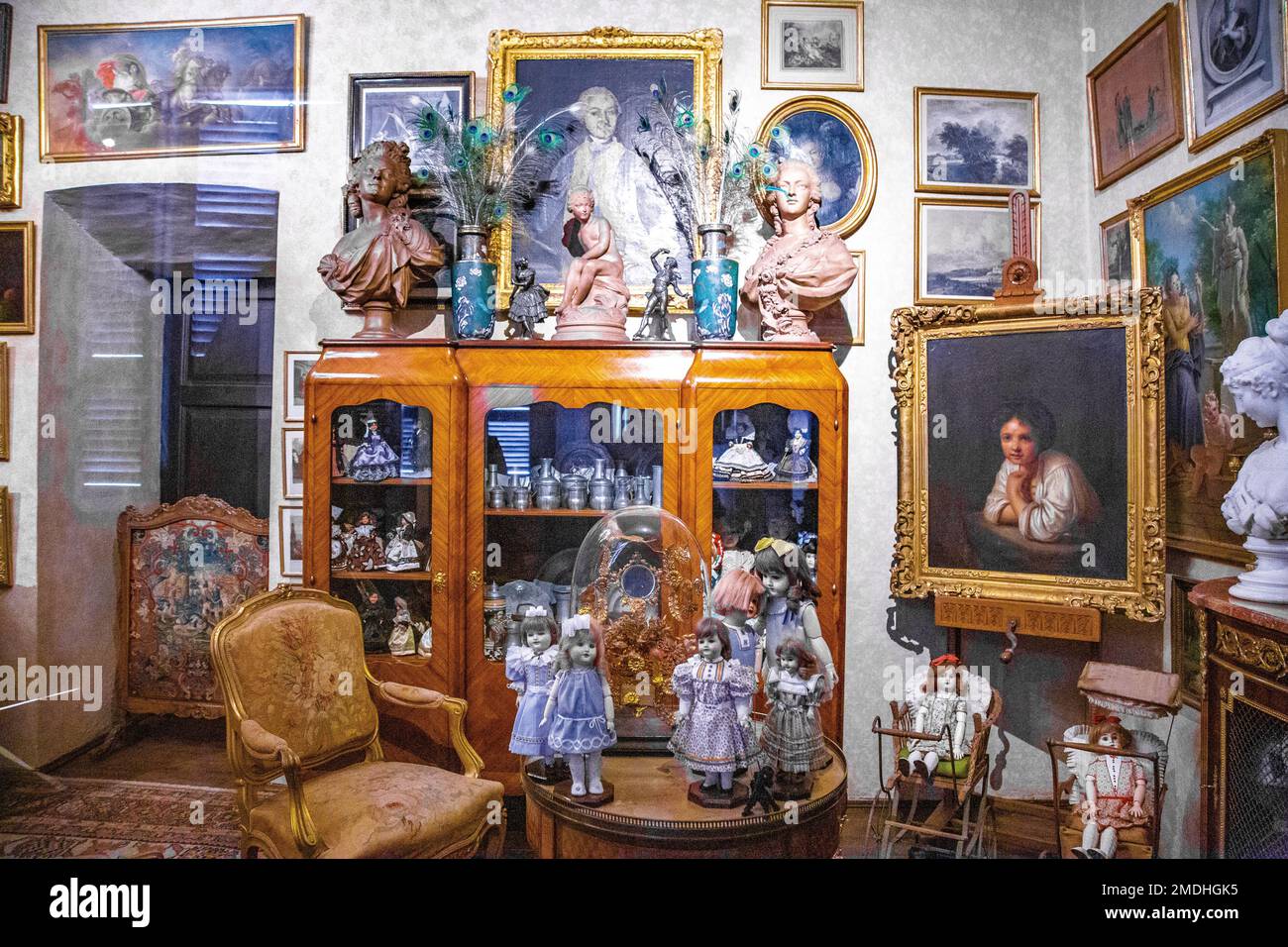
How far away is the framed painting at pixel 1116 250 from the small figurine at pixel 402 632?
10.2ft

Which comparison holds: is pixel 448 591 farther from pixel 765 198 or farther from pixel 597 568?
pixel 765 198

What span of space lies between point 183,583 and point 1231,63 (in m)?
4.43

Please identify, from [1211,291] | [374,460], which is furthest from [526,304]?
[1211,291]

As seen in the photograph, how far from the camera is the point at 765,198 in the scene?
290 cm

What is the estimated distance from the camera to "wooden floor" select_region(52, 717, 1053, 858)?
2725 mm

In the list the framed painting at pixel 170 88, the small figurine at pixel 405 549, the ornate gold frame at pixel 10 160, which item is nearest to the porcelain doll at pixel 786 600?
the small figurine at pixel 405 549

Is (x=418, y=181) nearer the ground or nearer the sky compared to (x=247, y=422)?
nearer the sky

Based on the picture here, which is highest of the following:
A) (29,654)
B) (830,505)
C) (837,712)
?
(830,505)

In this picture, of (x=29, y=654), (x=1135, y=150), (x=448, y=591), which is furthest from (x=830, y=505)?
(x=29, y=654)

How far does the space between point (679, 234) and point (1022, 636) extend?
2244 mm

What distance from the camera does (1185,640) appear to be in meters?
2.60

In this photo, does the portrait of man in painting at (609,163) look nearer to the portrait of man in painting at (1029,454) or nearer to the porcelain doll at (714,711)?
the portrait of man in painting at (1029,454)

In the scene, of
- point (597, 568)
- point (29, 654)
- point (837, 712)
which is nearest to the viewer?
point (597, 568)

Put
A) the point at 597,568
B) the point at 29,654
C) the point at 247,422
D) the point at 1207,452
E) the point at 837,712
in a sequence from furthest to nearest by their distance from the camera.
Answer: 1. the point at 247,422
2. the point at 29,654
3. the point at 837,712
4. the point at 1207,452
5. the point at 597,568
